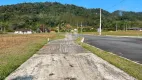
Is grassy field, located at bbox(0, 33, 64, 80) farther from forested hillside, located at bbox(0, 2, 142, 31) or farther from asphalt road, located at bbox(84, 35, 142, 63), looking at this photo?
forested hillside, located at bbox(0, 2, 142, 31)

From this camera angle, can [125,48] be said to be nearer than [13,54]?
No

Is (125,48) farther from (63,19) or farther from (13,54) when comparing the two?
(63,19)

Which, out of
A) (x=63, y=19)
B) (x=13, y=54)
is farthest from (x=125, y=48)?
(x=63, y=19)

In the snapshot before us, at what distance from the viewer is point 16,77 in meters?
9.24

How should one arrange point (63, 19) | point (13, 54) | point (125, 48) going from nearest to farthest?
point (13, 54)
point (125, 48)
point (63, 19)

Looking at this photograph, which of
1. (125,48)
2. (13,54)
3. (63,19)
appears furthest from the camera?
(63,19)

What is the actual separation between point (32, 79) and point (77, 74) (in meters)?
1.72

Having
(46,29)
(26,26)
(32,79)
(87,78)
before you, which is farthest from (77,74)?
(26,26)

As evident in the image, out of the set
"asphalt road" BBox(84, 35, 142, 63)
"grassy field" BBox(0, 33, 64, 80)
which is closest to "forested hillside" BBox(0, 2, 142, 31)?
"asphalt road" BBox(84, 35, 142, 63)

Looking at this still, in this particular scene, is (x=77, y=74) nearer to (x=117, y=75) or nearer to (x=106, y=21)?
(x=117, y=75)

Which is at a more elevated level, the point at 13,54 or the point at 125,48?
the point at 13,54

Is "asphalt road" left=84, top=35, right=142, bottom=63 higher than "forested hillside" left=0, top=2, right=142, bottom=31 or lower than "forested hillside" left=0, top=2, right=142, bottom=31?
lower

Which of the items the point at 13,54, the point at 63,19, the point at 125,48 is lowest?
the point at 125,48

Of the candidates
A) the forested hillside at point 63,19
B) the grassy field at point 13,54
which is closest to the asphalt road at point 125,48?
the grassy field at point 13,54
